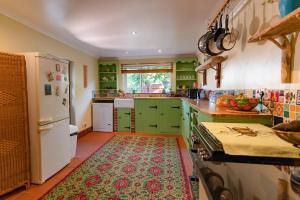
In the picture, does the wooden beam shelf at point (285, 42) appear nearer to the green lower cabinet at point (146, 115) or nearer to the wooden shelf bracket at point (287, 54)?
the wooden shelf bracket at point (287, 54)

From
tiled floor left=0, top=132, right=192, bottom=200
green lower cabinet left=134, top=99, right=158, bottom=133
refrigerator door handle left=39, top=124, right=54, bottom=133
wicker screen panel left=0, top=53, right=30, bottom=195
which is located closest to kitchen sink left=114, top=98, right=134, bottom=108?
green lower cabinet left=134, top=99, right=158, bottom=133

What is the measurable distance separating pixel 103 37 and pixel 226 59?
88.0 inches

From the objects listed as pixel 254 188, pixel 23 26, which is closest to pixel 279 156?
pixel 254 188

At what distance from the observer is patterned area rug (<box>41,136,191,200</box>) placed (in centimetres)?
192

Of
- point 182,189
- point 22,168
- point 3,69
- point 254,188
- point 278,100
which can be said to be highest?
point 3,69

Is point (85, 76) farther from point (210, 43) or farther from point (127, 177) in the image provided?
point (210, 43)

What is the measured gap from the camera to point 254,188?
0.84 metres

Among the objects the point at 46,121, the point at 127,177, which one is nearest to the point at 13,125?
the point at 46,121

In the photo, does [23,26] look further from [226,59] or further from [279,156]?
[279,156]

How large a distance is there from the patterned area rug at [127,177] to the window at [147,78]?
7.38 ft

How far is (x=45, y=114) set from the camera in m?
2.16

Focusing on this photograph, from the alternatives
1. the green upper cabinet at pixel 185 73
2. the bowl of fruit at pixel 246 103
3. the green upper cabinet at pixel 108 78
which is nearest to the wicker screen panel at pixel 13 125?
the bowl of fruit at pixel 246 103

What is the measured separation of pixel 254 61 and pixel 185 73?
11.3 ft

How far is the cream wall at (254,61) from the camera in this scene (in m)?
1.28
